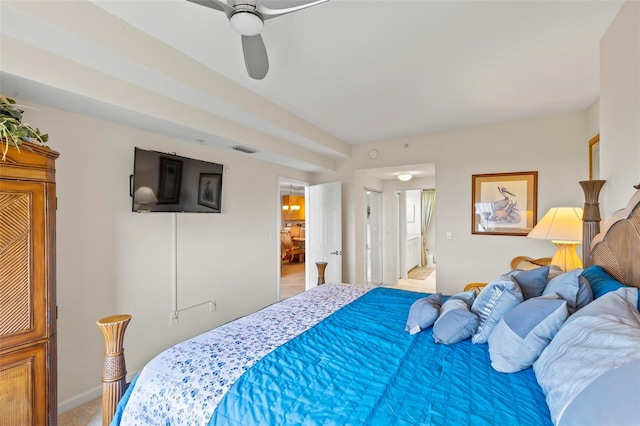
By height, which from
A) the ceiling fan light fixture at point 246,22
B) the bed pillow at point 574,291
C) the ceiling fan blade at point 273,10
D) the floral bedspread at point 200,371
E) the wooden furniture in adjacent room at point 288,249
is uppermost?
the ceiling fan blade at point 273,10

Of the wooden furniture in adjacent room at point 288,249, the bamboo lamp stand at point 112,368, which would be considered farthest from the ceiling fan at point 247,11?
the wooden furniture in adjacent room at point 288,249

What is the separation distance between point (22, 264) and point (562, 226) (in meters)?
3.76

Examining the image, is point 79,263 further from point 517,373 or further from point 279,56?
point 517,373

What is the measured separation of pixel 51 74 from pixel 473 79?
308 cm

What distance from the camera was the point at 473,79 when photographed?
2533 mm

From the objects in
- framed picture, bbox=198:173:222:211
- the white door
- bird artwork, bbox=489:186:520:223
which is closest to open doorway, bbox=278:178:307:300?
the white door

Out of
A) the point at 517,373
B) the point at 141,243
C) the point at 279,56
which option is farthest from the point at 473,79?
the point at 141,243

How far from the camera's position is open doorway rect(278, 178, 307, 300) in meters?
5.74

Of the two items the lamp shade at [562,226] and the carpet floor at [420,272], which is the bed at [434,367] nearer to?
the lamp shade at [562,226]

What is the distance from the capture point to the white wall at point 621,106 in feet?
4.86

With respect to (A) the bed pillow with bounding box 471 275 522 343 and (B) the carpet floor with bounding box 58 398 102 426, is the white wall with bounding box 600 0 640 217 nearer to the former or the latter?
(A) the bed pillow with bounding box 471 275 522 343

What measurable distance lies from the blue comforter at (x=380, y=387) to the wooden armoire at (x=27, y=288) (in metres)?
1.12

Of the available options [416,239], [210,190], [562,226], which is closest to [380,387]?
[562,226]

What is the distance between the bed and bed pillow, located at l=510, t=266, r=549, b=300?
0.02 meters
